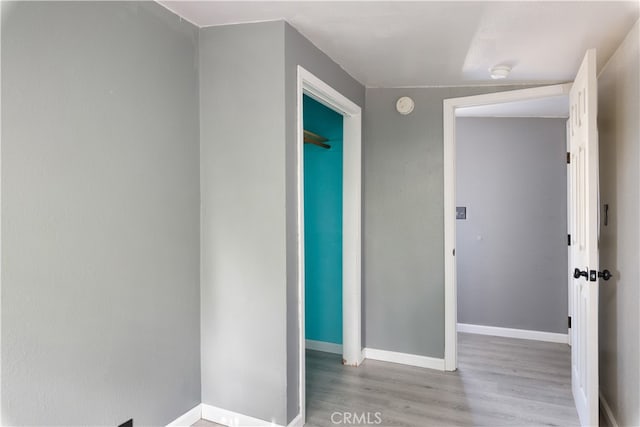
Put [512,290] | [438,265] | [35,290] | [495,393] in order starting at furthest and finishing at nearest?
[512,290] < [438,265] < [495,393] < [35,290]

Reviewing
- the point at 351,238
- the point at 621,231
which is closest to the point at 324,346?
the point at 351,238

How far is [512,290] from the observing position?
3.99 metres

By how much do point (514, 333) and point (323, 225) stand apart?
2217mm

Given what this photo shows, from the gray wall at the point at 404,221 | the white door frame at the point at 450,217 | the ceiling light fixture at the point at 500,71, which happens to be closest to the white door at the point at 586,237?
the ceiling light fixture at the point at 500,71

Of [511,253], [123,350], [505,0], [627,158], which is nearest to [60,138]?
[123,350]

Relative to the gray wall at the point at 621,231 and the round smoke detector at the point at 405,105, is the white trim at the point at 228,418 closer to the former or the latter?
the gray wall at the point at 621,231

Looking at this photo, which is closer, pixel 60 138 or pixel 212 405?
pixel 60 138

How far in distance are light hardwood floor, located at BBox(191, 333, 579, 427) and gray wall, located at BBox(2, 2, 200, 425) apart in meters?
0.99

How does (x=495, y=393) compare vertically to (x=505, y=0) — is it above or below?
below

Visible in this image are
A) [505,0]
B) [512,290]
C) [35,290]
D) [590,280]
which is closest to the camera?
[35,290]

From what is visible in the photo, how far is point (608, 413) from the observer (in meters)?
2.37

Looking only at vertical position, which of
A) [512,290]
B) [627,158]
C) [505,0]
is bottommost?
[512,290]

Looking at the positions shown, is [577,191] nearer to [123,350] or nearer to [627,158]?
[627,158]

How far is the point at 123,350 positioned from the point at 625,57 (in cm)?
295
